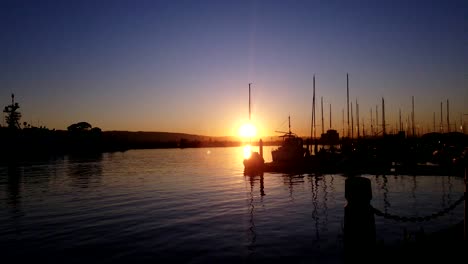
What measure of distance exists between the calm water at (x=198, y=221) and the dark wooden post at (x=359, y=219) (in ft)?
18.1

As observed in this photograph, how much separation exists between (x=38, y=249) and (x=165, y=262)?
5681 millimetres

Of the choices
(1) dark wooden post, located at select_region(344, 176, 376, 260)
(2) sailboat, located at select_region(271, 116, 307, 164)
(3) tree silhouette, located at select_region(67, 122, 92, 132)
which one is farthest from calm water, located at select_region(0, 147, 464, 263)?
(3) tree silhouette, located at select_region(67, 122, 92, 132)

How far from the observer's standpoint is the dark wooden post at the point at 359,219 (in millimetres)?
7406

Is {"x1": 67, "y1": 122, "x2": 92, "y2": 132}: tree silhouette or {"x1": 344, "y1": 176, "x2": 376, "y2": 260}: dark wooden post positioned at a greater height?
{"x1": 67, "y1": 122, "x2": 92, "y2": 132}: tree silhouette

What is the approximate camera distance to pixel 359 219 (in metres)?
7.45

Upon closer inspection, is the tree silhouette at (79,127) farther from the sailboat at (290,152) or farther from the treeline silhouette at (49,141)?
the sailboat at (290,152)

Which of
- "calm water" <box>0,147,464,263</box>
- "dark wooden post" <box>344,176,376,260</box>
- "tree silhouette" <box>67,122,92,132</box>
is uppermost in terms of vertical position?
"tree silhouette" <box>67,122,92,132</box>

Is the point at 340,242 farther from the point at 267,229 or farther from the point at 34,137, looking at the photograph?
the point at 34,137

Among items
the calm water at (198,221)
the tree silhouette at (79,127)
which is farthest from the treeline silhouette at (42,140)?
the calm water at (198,221)

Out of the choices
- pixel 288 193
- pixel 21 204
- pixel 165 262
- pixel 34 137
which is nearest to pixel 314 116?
pixel 288 193

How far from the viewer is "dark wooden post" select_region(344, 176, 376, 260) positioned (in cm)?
741

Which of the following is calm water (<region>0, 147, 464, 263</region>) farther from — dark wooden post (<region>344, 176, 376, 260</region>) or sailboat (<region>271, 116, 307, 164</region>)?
sailboat (<region>271, 116, 307, 164</region>)

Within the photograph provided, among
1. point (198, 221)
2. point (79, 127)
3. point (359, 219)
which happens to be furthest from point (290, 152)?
point (79, 127)

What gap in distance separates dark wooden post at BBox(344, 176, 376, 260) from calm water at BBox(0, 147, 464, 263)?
5530 mm
